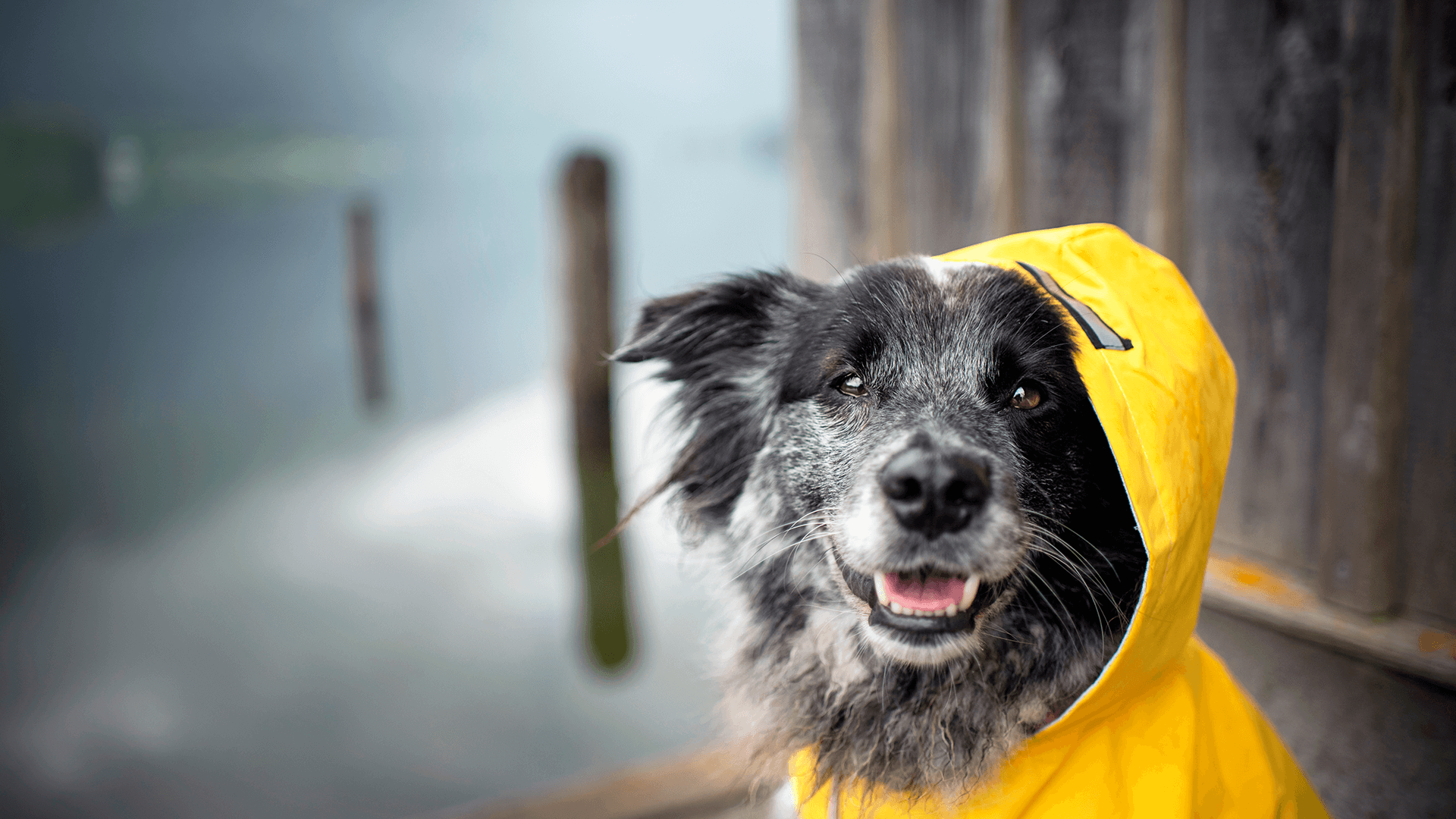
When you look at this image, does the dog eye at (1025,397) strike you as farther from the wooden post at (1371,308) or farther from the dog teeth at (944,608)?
the wooden post at (1371,308)

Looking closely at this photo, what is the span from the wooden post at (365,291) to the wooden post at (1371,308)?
1186 centimetres

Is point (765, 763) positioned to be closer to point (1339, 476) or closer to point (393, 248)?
point (1339, 476)

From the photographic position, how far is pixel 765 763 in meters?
1.80

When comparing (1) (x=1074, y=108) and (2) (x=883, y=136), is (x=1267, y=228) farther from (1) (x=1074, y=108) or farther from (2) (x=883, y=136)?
(2) (x=883, y=136)

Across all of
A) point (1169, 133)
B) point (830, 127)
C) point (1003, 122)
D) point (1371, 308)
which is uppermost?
point (830, 127)

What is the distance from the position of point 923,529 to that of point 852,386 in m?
0.43

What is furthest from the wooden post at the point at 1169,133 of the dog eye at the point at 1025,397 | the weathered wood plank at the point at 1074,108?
the dog eye at the point at 1025,397

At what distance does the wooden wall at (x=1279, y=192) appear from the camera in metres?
1.85

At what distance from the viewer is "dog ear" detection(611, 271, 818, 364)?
1817 millimetres

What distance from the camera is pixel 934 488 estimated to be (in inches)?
49.7

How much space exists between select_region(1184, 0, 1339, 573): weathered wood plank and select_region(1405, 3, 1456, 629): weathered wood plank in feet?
0.72

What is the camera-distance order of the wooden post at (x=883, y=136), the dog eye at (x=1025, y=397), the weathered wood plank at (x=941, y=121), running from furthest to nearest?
the wooden post at (x=883, y=136) < the weathered wood plank at (x=941, y=121) < the dog eye at (x=1025, y=397)

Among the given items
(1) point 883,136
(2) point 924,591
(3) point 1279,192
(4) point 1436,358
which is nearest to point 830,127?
(1) point 883,136

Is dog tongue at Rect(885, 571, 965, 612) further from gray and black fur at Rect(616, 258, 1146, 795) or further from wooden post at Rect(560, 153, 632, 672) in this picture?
wooden post at Rect(560, 153, 632, 672)
